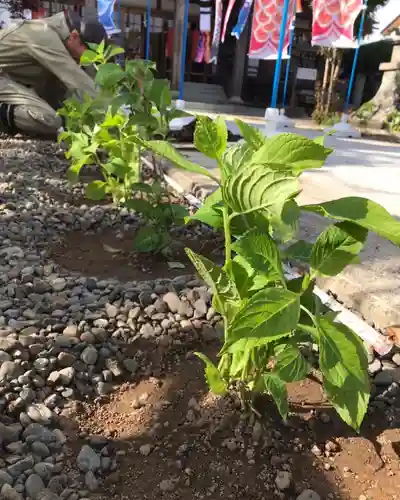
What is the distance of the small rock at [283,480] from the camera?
0.99 m

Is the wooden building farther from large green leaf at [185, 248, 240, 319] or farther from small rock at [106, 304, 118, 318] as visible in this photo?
large green leaf at [185, 248, 240, 319]

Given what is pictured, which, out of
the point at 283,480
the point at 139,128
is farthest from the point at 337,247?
the point at 139,128

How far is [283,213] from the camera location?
2.72 ft

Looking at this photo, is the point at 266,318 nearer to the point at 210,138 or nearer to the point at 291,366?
the point at 291,366

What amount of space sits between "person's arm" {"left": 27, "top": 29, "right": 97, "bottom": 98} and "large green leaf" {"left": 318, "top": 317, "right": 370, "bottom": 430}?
403cm

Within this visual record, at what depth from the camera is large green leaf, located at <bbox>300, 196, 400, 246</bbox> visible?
771mm

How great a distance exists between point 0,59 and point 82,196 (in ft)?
9.09

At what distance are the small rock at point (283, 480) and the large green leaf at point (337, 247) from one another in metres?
0.40

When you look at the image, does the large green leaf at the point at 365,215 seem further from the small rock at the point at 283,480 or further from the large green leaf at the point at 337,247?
the small rock at the point at 283,480

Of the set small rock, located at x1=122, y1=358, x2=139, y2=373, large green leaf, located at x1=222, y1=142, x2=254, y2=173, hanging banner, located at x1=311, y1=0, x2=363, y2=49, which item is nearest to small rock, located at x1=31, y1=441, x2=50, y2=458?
small rock, located at x1=122, y1=358, x2=139, y2=373

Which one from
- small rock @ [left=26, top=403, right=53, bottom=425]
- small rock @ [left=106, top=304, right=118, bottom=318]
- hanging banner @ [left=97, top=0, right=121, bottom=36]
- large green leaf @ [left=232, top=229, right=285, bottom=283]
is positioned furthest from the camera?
hanging banner @ [left=97, top=0, right=121, bottom=36]

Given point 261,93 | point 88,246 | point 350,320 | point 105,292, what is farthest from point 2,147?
point 261,93

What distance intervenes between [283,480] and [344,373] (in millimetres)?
302

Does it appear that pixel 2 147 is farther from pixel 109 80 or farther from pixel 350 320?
pixel 350 320
